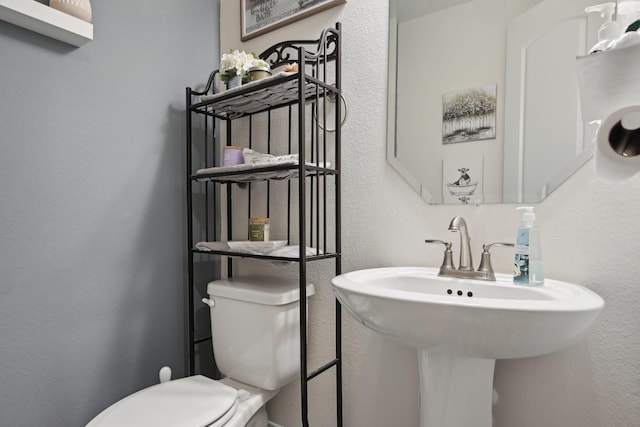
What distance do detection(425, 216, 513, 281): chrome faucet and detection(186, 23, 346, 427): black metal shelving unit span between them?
15.0 inches

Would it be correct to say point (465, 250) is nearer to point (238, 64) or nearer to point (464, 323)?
point (464, 323)

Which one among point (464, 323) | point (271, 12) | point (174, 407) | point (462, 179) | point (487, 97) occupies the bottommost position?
point (174, 407)

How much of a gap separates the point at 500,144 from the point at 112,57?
1348 millimetres

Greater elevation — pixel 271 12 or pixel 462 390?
pixel 271 12

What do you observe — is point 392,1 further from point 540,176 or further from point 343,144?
point 540,176

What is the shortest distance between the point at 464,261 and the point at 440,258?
0.11 metres

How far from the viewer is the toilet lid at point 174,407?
96 centimetres

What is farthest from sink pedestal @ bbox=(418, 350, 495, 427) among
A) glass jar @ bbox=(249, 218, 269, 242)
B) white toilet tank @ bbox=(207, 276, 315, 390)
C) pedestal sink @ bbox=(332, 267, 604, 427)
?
glass jar @ bbox=(249, 218, 269, 242)

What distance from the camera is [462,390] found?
876 mm

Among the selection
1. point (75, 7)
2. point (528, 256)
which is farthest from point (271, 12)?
point (528, 256)

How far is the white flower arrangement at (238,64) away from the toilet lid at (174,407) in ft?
3.59

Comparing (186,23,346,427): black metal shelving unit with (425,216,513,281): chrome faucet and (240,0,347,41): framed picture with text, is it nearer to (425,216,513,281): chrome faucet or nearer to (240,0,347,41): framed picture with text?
(240,0,347,41): framed picture with text

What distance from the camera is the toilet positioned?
1.03 m

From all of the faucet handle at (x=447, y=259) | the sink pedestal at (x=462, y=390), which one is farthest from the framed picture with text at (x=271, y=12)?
the sink pedestal at (x=462, y=390)
